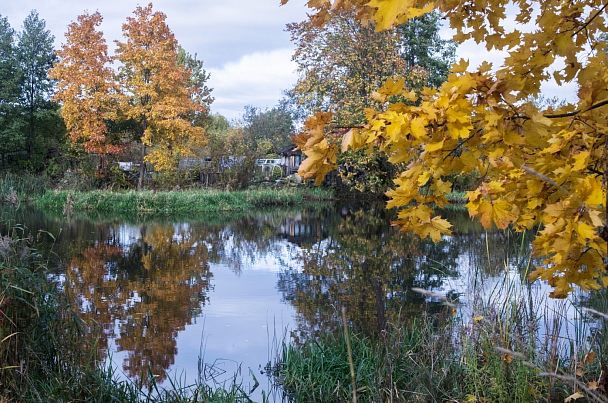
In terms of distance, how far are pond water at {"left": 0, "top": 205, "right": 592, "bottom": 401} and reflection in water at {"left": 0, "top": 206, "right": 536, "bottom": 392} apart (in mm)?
22

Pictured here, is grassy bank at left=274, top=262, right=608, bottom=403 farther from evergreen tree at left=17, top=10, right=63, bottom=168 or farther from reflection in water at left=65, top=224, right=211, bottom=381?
evergreen tree at left=17, top=10, right=63, bottom=168

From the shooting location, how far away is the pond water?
17.6 ft

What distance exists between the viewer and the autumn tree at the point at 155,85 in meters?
22.6

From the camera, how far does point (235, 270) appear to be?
9805mm

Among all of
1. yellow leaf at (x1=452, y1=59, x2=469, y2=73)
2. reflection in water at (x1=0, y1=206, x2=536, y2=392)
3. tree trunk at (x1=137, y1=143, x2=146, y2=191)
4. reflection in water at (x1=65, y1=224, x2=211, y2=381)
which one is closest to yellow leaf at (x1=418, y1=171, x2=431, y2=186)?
yellow leaf at (x1=452, y1=59, x2=469, y2=73)

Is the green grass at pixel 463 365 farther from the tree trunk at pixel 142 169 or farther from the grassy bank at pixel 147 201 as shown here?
the tree trunk at pixel 142 169

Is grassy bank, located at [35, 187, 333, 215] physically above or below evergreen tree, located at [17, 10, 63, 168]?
below

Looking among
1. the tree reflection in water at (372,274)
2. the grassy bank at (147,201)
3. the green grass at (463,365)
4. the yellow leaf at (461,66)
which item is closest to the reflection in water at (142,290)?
the green grass at (463,365)

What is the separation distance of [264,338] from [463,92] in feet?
15.2

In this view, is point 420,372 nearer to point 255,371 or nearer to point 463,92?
point 255,371

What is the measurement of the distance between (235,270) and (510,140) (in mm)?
8374

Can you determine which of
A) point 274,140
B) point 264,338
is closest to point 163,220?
point 264,338

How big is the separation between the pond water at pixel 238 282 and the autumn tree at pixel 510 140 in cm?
63

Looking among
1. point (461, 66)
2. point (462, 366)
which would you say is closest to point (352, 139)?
point (461, 66)
